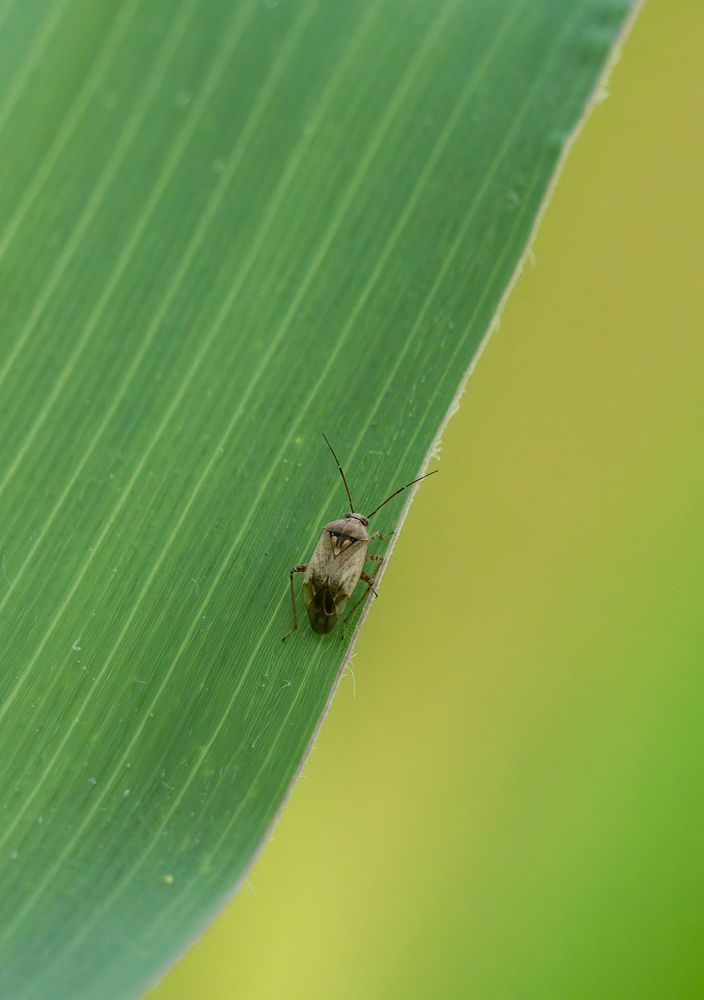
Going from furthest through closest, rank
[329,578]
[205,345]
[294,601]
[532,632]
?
[532,632] < [329,578] < [294,601] < [205,345]

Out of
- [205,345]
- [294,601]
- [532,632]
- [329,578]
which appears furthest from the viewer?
[532,632]

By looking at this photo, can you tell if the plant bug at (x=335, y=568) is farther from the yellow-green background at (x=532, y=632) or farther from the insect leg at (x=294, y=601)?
the yellow-green background at (x=532, y=632)

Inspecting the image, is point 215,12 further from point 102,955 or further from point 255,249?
point 102,955

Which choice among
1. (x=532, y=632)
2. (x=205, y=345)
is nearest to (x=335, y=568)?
(x=205, y=345)

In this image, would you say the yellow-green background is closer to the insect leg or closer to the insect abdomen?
the insect abdomen

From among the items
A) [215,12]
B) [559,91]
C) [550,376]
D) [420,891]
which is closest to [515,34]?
[559,91]

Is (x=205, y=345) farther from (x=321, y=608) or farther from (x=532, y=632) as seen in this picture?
(x=532, y=632)
